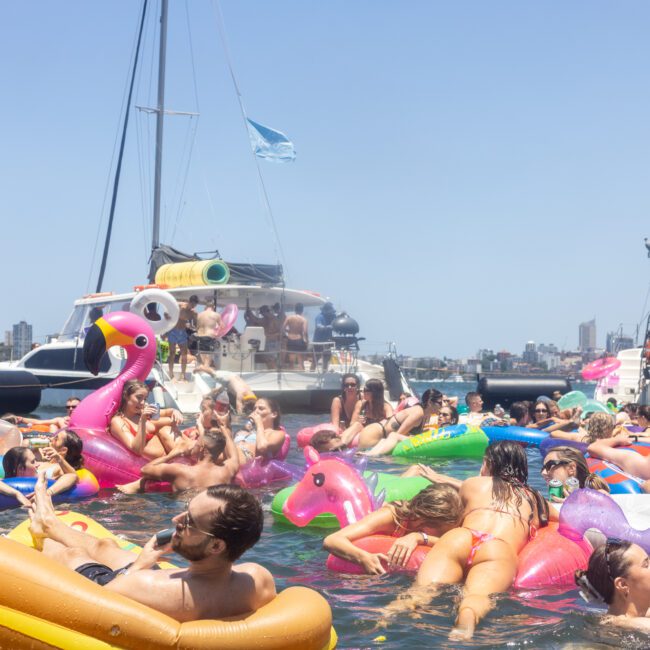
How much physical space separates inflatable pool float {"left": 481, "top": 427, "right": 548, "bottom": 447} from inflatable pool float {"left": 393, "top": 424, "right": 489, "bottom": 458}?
51cm

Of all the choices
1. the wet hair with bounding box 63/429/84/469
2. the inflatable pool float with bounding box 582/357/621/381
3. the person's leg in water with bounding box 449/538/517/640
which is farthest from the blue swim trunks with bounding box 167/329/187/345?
the person's leg in water with bounding box 449/538/517/640

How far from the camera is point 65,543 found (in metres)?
4.71

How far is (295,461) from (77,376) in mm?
9007

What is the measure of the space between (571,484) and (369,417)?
20.4 ft

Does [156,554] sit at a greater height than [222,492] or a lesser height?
lesser

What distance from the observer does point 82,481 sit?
8.04 m

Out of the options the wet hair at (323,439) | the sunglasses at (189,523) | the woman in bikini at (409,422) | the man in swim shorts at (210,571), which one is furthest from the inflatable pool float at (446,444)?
the sunglasses at (189,523)

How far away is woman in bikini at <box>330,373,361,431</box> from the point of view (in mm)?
13281

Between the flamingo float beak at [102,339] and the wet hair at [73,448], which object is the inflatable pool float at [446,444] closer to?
the flamingo float beak at [102,339]

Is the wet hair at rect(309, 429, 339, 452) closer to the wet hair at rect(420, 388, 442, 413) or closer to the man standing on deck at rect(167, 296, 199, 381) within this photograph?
the wet hair at rect(420, 388, 442, 413)

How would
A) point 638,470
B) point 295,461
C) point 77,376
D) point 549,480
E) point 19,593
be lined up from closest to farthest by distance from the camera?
1. point 19,593
2. point 549,480
3. point 638,470
4. point 295,461
5. point 77,376

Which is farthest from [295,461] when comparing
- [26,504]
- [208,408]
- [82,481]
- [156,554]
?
[156,554]

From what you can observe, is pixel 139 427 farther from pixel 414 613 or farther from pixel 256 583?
pixel 256 583

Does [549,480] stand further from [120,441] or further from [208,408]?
[120,441]
